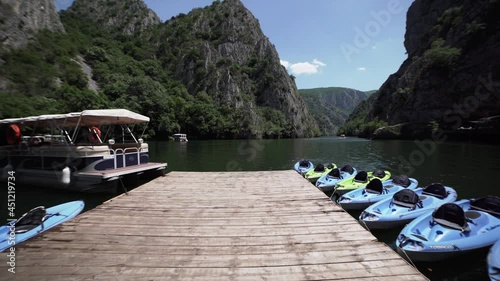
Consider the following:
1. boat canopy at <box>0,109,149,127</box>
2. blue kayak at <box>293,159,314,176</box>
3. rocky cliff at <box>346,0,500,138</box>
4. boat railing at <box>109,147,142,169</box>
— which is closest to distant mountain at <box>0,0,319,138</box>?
boat canopy at <box>0,109,149,127</box>

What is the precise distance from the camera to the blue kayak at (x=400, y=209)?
9625mm

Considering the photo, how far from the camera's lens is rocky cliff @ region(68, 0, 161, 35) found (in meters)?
144

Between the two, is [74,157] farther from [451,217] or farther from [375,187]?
[451,217]

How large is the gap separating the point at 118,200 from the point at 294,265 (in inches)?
315

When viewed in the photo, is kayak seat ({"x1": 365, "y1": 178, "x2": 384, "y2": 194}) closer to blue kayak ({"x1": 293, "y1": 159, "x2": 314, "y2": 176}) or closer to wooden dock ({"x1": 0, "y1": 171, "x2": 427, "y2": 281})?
wooden dock ({"x1": 0, "y1": 171, "x2": 427, "y2": 281})

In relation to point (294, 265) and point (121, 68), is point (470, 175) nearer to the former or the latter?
point (294, 265)

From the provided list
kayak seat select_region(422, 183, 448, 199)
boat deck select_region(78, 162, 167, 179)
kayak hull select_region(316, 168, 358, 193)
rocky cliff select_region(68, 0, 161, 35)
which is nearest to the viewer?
kayak seat select_region(422, 183, 448, 199)

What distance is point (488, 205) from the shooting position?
30.6 ft

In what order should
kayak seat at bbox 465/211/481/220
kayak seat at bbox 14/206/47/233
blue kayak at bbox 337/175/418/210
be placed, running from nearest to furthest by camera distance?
kayak seat at bbox 14/206/47/233 < kayak seat at bbox 465/211/481/220 < blue kayak at bbox 337/175/418/210

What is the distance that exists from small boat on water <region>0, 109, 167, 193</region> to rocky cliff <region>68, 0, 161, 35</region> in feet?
499

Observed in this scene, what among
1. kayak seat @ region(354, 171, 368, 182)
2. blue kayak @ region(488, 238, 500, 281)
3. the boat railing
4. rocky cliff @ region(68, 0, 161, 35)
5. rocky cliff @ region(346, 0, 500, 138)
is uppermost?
rocky cliff @ region(68, 0, 161, 35)

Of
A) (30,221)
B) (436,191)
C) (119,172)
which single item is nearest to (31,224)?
(30,221)

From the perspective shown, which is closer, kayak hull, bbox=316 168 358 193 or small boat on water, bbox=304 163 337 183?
kayak hull, bbox=316 168 358 193

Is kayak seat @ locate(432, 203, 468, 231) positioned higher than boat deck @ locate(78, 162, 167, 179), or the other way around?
boat deck @ locate(78, 162, 167, 179)
